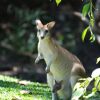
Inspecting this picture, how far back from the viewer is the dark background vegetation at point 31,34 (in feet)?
50.3

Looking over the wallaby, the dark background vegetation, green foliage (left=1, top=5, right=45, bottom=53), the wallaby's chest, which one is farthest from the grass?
green foliage (left=1, top=5, right=45, bottom=53)

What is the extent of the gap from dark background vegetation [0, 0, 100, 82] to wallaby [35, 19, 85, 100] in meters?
7.85

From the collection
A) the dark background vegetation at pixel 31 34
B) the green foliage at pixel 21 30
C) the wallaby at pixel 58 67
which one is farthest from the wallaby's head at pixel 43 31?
the green foliage at pixel 21 30

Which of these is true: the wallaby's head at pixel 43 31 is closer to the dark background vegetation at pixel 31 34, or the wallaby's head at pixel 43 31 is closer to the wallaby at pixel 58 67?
the wallaby at pixel 58 67

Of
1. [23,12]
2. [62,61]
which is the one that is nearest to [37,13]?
[23,12]

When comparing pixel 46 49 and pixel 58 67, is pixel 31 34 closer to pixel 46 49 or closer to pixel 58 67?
pixel 46 49

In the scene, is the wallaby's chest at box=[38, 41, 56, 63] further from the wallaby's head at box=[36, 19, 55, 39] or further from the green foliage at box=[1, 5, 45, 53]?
the green foliage at box=[1, 5, 45, 53]

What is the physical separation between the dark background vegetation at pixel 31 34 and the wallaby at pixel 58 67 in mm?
7849

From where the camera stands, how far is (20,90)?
727 cm

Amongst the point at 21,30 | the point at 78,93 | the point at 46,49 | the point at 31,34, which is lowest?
the point at 78,93

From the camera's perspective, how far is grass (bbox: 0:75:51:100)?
670 centimetres

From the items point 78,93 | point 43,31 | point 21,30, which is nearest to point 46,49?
point 43,31

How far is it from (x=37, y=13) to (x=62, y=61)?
938cm

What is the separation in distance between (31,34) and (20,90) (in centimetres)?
890
